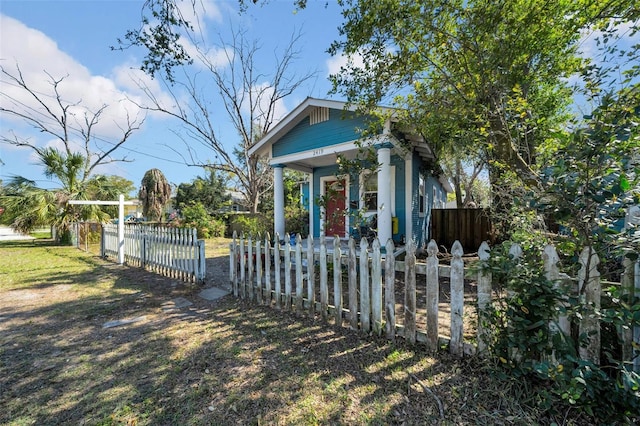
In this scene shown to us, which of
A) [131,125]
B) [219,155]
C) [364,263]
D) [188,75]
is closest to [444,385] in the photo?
[364,263]

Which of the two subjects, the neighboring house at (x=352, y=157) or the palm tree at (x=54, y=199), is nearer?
the neighboring house at (x=352, y=157)

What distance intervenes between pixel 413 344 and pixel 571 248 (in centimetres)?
177

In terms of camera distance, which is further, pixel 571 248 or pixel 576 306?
pixel 571 248

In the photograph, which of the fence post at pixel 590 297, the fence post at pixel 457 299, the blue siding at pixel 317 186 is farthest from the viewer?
the blue siding at pixel 317 186

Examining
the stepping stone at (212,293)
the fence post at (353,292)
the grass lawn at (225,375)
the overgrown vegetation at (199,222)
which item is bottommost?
the grass lawn at (225,375)

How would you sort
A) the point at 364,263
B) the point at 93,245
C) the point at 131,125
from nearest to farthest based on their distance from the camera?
the point at 364,263 → the point at 93,245 → the point at 131,125

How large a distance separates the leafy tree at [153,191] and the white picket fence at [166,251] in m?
11.1

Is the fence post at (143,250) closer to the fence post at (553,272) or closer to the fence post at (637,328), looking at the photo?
the fence post at (553,272)

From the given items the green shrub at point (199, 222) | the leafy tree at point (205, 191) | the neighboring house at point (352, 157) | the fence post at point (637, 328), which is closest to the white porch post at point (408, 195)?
the neighboring house at point (352, 157)

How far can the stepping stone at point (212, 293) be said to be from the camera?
15.6 feet

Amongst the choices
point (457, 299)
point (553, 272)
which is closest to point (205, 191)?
point (457, 299)

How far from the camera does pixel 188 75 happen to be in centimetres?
1529

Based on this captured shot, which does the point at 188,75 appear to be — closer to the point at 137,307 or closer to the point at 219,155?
the point at 219,155

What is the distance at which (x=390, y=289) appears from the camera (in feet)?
9.61
